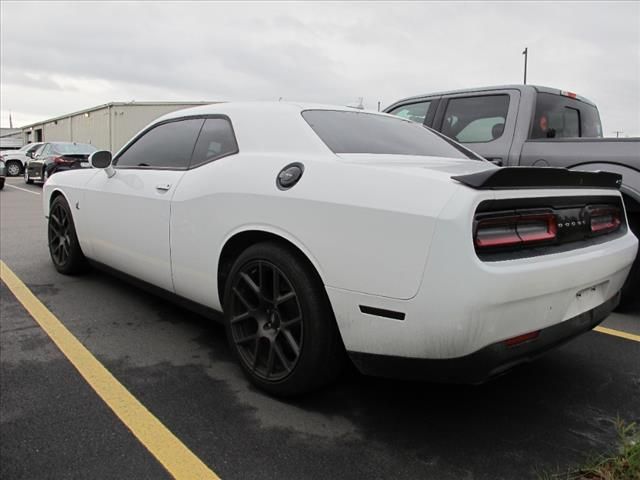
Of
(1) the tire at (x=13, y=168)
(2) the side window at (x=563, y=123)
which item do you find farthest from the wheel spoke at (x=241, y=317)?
(1) the tire at (x=13, y=168)

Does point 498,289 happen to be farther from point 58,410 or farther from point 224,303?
point 58,410

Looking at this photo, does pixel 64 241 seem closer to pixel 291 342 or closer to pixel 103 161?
pixel 103 161

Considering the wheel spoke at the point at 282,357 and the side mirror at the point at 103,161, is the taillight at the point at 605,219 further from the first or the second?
the side mirror at the point at 103,161

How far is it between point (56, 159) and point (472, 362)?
15602 mm

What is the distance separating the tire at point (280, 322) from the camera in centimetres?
245

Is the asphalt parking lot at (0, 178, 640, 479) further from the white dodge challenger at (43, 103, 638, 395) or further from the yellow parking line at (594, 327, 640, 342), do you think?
the white dodge challenger at (43, 103, 638, 395)

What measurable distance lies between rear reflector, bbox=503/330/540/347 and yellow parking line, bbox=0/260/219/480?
1294 millimetres

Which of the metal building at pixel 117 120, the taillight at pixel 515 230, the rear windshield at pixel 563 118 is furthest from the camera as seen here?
the metal building at pixel 117 120

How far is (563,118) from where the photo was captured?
17.2ft

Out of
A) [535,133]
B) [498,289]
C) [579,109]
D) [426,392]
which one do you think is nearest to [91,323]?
[426,392]

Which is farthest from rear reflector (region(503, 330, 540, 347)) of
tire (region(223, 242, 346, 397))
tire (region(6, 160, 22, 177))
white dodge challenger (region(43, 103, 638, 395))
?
tire (region(6, 160, 22, 177))

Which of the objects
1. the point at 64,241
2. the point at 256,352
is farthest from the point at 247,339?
the point at 64,241

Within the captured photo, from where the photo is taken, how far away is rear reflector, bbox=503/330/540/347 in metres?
2.15

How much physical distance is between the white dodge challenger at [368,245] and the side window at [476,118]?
1.78m
